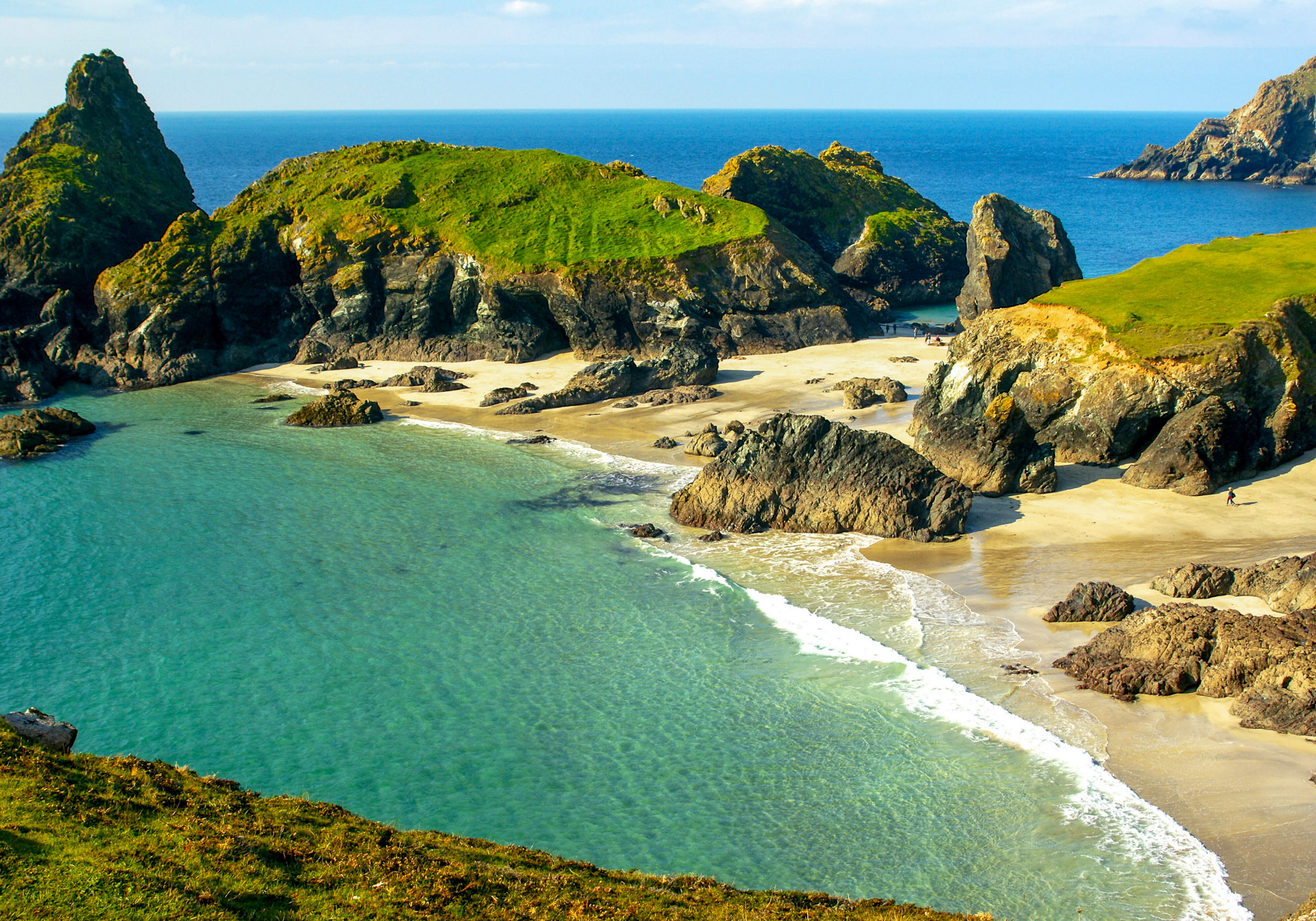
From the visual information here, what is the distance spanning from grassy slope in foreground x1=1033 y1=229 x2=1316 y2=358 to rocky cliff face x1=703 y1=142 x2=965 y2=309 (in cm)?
2759

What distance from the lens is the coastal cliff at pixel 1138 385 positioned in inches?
1422

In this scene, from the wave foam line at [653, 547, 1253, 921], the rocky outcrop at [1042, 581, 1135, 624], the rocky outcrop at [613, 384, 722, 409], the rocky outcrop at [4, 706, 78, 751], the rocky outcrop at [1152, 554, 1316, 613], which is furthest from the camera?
the rocky outcrop at [613, 384, 722, 409]

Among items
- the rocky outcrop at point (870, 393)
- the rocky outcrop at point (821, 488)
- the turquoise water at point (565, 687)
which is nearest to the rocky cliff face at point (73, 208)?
the turquoise water at point (565, 687)

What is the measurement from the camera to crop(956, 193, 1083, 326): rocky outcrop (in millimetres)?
60344

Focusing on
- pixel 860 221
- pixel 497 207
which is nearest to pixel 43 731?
pixel 497 207

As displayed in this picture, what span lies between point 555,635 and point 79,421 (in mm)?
33785

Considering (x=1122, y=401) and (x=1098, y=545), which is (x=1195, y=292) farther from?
(x=1098, y=545)

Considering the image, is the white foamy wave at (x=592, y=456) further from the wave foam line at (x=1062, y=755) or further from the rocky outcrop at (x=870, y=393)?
the wave foam line at (x=1062, y=755)

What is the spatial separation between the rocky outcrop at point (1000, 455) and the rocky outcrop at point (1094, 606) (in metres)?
9.41

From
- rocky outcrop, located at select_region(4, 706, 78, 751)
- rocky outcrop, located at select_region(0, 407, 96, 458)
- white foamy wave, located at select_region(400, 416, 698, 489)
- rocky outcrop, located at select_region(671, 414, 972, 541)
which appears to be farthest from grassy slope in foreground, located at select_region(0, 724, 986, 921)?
rocky outcrop, located at select_region(0, 407, 96, 458)

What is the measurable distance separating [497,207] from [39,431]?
105 feet

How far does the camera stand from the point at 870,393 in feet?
159

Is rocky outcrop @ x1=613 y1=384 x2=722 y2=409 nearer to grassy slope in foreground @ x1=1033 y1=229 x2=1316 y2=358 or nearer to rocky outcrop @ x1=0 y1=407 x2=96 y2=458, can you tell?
grassy slope in foreground @ x1=1033 y1=229 x2=1316 y2=358

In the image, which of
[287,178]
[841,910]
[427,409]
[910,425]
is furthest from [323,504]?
[287,178]
